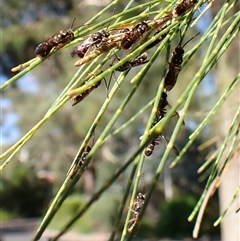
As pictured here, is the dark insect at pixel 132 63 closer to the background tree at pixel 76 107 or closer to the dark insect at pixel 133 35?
the dark insect at pixel 133 35

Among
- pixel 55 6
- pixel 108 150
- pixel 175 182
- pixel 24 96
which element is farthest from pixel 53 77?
pixel 175 182

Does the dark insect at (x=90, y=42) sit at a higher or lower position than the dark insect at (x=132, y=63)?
higher

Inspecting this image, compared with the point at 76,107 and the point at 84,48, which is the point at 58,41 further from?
the point at 76,107

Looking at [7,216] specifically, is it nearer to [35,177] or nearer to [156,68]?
[35,177]

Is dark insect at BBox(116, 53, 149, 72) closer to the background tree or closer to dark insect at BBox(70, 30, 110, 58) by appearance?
dark insect at BBox(70, 30, 110, 58)

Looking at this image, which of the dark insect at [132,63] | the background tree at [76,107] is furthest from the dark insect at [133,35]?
the background tree at [76,107]
